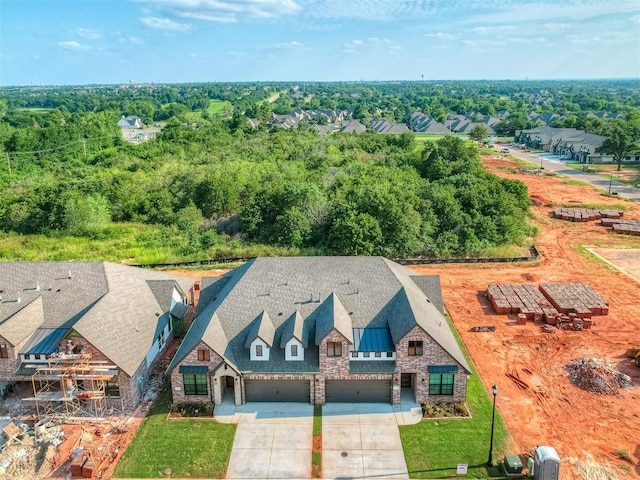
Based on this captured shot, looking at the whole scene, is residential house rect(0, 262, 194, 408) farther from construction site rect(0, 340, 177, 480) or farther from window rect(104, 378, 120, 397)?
construction site rect(0, 340, 177, 480)

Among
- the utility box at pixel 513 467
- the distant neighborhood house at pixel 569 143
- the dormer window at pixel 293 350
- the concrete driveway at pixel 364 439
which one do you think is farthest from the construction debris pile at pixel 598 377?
the distant neighborhood house at pixel 569 143

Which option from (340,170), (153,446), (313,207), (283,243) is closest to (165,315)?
(153,446)

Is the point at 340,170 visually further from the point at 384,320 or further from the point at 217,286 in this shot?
the point at 384,320

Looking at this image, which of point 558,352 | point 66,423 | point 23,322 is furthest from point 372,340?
point 23,322

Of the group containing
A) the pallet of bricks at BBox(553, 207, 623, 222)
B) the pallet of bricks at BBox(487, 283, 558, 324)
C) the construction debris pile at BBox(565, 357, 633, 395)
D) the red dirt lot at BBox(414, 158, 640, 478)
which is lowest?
the red dirt lot at BBox(414, 158, 640, 478)

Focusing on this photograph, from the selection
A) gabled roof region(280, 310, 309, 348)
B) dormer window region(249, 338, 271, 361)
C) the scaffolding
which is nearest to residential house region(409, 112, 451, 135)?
gabled roof region(280, 310, 309, 348)

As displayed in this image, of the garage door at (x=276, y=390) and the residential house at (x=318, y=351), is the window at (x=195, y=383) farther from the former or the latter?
the garage door at (x=276, y=390)
